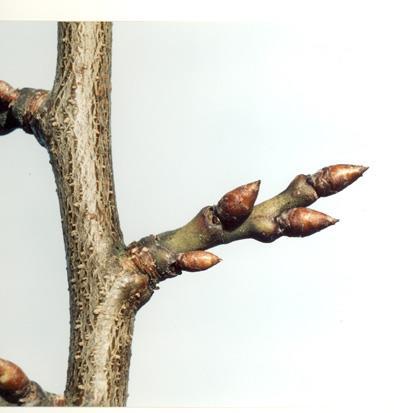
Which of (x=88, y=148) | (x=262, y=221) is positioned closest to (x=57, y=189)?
(x=88, y=148)

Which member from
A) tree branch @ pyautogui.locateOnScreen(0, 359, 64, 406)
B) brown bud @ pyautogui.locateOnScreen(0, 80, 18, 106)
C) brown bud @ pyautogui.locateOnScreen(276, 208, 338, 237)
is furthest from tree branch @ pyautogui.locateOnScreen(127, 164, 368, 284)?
brown bud @ pyautogui.locateOnScreen(0, 80, 18, 106)

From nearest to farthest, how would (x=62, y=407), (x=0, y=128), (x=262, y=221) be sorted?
1. (x=62, y=407)
2. (x=262, y=221)
3. (x=0, y=128)

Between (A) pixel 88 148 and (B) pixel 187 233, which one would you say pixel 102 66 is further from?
(B) pixel 187 233

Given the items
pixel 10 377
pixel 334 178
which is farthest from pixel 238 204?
pixel 10 377

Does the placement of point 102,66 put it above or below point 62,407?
above

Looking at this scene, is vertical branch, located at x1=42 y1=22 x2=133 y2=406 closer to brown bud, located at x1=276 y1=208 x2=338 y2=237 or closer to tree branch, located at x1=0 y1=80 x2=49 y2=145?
tree branch, located at x1=0 y1=80 x2=49 y2=145

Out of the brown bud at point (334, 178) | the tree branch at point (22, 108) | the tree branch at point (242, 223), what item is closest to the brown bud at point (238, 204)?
the tree branch at point (242, 223)
